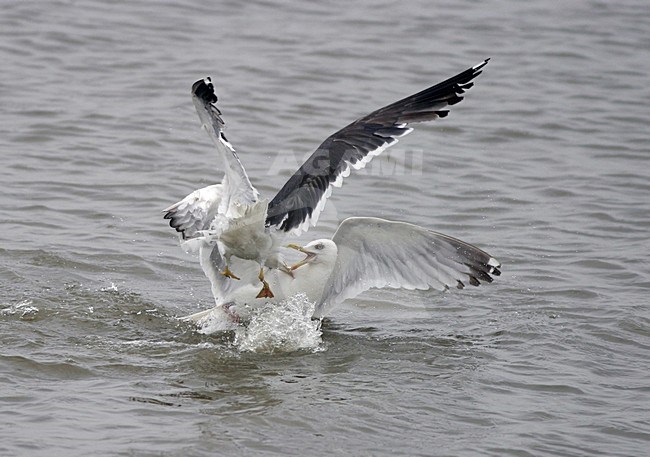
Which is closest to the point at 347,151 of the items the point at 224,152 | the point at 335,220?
the point at 224,152

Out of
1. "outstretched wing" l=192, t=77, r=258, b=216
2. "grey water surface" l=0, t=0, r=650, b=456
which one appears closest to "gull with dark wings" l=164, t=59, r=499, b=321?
"outstretched wing" l=192, t=77, r=258, b=216

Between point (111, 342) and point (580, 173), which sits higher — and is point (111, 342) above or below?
below

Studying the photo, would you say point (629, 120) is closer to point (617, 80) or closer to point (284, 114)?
point (617, 80)

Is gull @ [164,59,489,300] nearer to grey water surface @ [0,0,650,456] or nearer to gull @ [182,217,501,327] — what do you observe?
gull @ [182,217,501,327]

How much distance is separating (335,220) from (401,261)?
207 cm

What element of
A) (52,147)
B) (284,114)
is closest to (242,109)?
(284,114)

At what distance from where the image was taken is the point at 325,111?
36.2ft

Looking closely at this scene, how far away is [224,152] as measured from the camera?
5.44m

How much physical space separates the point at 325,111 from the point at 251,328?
5578mm

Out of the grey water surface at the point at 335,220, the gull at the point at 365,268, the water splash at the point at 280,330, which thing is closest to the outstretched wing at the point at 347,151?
the gull at the point at 365,268

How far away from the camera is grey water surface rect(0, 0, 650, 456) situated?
4730mm

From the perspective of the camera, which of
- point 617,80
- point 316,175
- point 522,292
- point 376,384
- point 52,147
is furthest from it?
point 617,80

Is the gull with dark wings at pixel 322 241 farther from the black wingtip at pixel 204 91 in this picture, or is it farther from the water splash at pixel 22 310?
the water splash at pixel 22 310

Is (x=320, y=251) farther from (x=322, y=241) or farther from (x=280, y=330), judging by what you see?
(x=280, y=330)
